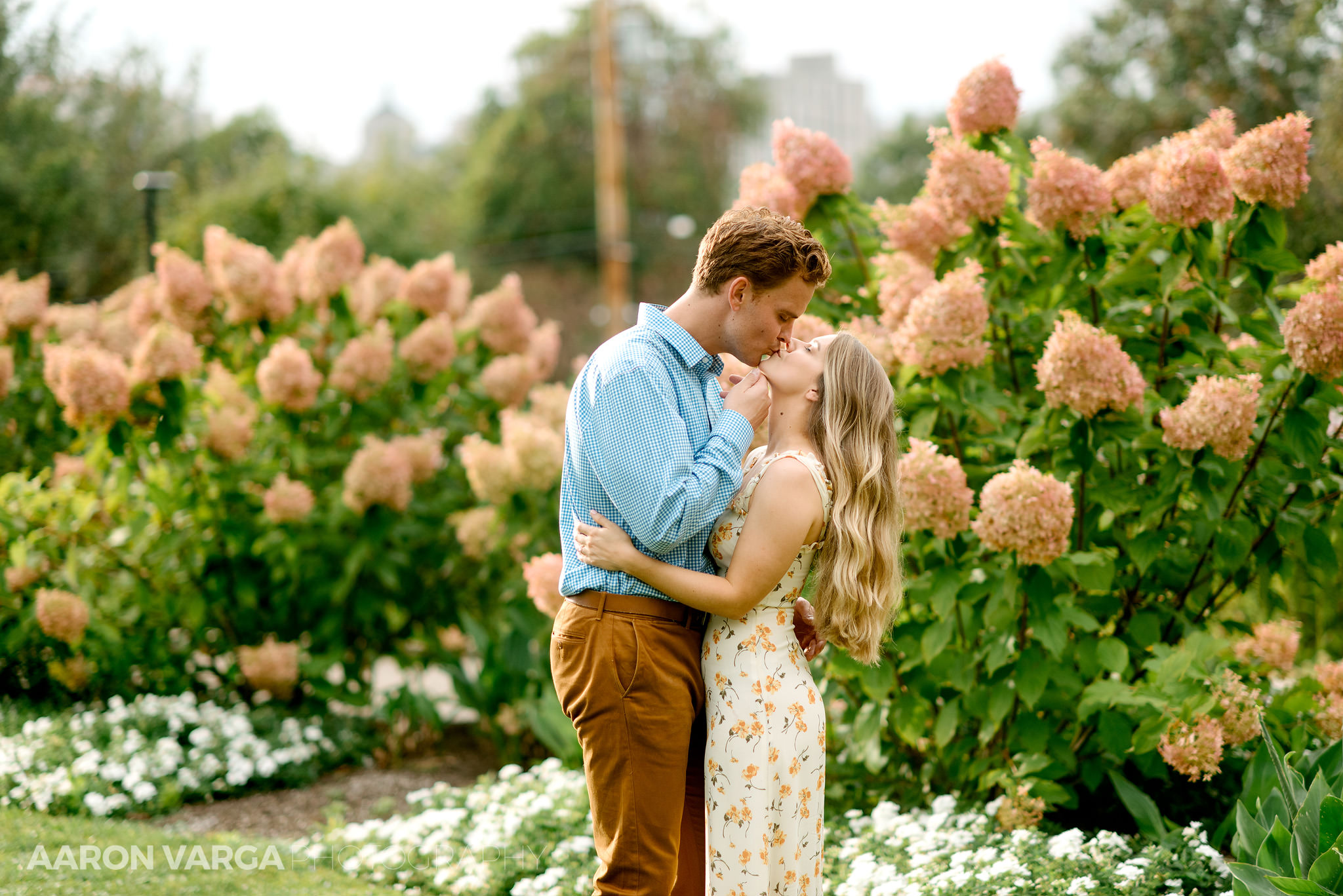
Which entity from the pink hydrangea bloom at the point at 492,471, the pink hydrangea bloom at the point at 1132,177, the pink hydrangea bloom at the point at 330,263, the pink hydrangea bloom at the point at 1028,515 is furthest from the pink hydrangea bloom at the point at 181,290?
the pink hydrangea bloom at the point at 1132,177

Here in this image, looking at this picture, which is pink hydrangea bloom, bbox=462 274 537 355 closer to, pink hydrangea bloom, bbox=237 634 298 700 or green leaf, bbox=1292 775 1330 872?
pink hydrangea bloom, bbox=237 634 298 700

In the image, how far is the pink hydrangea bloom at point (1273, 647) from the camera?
154 inches

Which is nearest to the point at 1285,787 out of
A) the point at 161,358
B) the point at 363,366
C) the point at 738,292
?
the point at 738,292

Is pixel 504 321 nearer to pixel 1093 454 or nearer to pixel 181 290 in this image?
pixel 181 290

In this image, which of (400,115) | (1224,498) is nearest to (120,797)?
(1224,498)

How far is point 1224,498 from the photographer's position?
11.5 ft

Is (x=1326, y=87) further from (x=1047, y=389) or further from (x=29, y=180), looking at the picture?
(x=29, y=180)

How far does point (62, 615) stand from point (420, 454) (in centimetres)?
189

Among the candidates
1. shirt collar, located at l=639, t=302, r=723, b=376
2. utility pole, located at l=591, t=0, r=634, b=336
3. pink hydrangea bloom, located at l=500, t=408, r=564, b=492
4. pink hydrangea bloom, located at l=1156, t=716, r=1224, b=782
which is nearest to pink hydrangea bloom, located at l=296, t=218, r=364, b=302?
pink hydrangea bloom, located at l=500, t=408, r=564, b=492

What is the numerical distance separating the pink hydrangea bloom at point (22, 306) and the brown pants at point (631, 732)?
5357 mm

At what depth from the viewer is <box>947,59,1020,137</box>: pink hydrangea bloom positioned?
12.4 feet

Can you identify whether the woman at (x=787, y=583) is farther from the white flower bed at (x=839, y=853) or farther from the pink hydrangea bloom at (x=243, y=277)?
the pink hydrangea bloom at (x=243, y=277)

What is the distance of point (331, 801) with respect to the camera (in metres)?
4.89

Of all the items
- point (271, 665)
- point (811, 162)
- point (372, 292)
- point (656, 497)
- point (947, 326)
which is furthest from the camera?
point (372, 292)
